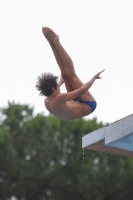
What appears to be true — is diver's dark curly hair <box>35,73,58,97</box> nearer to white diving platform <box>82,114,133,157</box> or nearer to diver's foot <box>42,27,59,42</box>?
diver's foot <box>42,27,59,42</box>

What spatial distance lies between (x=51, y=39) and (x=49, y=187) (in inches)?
562

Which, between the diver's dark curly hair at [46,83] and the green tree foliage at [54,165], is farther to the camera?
the green tree foliage at [54,165]

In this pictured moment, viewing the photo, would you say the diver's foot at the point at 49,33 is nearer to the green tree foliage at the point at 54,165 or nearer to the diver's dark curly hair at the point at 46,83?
the diver's dark curly hair at the point at 46,83

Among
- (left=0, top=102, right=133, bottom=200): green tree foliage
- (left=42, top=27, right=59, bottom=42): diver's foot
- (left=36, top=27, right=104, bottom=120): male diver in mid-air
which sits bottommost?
(left=0, top=102, right=133, bottom=200): green tree foliage

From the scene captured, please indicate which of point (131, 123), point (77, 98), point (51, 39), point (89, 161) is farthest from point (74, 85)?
Answer: point (89, 161)

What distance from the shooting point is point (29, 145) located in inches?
823

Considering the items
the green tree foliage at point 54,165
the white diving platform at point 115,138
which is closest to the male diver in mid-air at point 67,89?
the white diving platform at point 115,138

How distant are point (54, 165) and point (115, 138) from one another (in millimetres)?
12037

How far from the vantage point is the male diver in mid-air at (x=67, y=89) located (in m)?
6.51

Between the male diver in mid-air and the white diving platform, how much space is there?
181cm

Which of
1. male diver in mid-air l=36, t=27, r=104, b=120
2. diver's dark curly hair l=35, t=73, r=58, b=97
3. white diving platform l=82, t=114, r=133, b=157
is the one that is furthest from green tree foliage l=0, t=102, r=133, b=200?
diver's dark curly hair l=35, t=73, r=58, b=97

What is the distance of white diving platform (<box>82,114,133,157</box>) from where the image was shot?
28.3 ft

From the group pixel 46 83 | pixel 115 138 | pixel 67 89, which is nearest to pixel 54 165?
pixel 115 138

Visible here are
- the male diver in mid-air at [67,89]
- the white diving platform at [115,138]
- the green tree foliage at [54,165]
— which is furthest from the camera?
the green tree foliage at [54,165]
